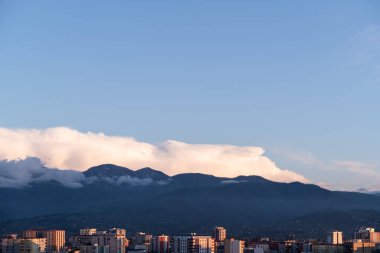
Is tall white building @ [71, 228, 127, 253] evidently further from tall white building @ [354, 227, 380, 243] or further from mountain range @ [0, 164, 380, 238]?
mountain range @ [0, 164, 380, 238]

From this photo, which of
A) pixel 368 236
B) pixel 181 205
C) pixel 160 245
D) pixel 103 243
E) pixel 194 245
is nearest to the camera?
pixel 194 245

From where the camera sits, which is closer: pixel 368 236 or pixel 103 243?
pixel 103 243

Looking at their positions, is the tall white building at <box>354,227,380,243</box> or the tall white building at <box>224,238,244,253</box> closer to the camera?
the tall white building at <box>224,238,244,253</box>

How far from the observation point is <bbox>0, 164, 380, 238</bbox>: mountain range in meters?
104

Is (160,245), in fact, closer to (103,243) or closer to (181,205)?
(103,243)

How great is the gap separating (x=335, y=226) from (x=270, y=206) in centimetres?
3779

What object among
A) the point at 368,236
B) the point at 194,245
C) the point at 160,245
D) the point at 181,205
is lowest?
the point at 160,245

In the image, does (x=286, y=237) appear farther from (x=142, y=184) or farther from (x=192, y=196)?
(x=142, y=184)

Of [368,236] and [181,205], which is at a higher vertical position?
[181,205]

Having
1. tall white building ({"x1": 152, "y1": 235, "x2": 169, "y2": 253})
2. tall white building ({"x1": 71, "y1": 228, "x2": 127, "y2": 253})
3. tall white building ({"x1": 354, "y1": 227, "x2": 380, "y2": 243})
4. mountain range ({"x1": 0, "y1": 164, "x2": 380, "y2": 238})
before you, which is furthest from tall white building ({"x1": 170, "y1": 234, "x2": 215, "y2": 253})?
mountain range ({"x1": 0, "y1": 164, "x2": 380, "y2": 238})

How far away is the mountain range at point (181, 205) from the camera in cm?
10362

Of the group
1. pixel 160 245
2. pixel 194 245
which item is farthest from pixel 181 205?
pixel 194 245

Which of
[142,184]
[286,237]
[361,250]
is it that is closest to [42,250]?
[361,250]

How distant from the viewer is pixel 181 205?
4931 inches
